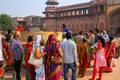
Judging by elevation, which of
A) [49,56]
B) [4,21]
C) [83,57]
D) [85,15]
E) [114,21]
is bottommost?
[83,57]

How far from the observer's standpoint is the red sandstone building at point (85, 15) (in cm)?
3600

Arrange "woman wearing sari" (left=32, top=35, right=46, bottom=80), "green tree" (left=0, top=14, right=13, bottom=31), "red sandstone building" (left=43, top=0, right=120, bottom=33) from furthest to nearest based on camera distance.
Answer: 1. "green tree" (left=0, top=14, right=13, bottom=31)
2. "red sandstone building" (left=43, top=0, right=120, bottom=33)
3. "woman wearing sari" (left=32, top=35, right=46, bottom=80)

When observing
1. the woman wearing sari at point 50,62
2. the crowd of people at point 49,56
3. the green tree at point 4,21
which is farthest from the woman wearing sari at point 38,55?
the green tree at point 4,21

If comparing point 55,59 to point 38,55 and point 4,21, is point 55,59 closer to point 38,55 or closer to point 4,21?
point 38,55

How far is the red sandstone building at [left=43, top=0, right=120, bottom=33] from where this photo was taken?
3600 centimetres

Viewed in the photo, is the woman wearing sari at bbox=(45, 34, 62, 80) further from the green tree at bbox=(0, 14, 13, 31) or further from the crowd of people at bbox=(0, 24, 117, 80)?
the green tree at bbox=(0, 14, 13, 31)

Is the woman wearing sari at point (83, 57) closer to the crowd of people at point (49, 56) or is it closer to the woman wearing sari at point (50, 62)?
the crowd of people at point (49, 56)

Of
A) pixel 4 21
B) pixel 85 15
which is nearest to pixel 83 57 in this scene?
pixel 85 15

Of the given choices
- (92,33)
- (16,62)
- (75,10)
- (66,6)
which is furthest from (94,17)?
(16,62)

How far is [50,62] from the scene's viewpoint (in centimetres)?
562

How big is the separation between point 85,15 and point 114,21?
574 centimetres

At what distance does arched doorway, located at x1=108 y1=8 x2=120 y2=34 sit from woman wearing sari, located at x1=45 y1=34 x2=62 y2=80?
31.0 metres

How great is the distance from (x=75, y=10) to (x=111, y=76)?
117ft

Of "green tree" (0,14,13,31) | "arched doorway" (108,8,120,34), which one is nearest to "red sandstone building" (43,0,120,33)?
"arched doorway" (108,8,120,34)
